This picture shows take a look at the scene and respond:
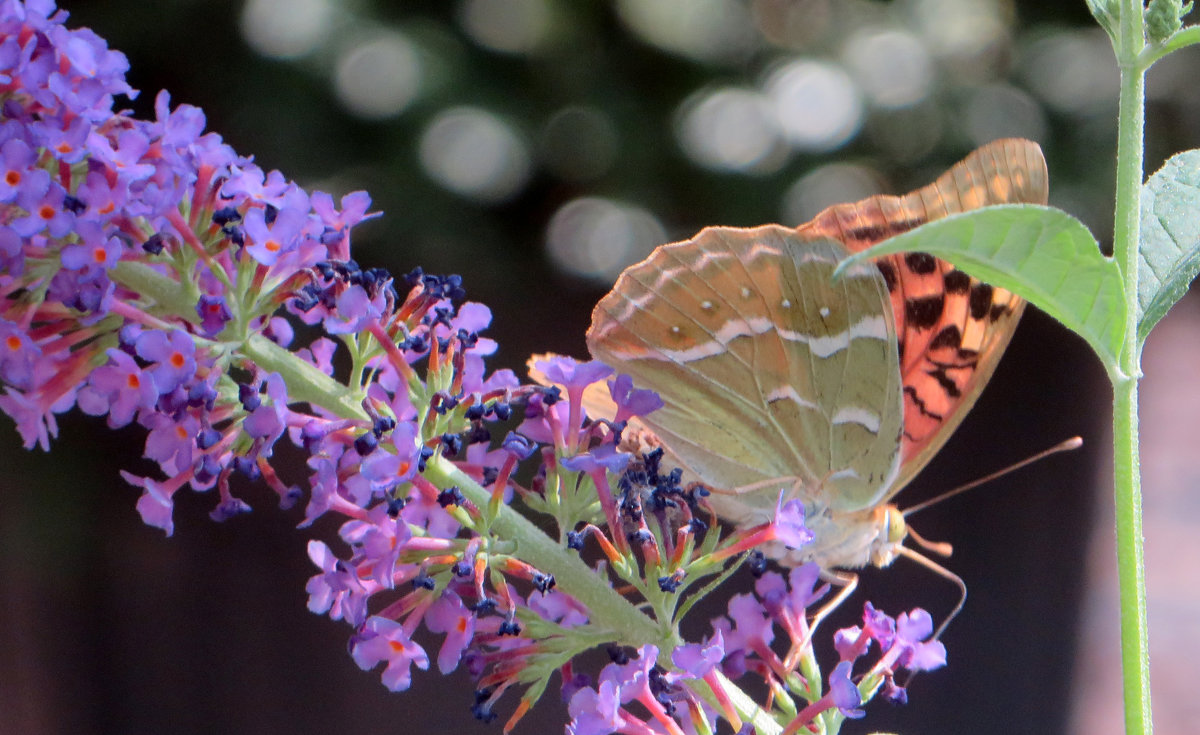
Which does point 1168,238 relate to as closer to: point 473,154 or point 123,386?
point 123,386

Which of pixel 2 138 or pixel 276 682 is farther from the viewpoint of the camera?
pixel 276 682

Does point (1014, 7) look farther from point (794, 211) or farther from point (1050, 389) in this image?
point (1050, 389)

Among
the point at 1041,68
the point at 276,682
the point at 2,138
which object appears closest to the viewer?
the point at 2,138

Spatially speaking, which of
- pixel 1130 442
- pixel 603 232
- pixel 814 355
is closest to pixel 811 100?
pixel 603 232

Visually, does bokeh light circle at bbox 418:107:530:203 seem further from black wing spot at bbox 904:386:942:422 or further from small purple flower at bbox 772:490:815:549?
small purple flower at bbox 772:490:815:549

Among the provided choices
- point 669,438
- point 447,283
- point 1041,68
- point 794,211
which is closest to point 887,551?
point 669,438

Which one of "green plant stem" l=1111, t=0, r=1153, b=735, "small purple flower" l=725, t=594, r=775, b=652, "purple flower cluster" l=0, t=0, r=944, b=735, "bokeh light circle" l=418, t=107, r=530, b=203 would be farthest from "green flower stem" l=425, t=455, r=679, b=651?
"bokeh light circle" l=418, t=107, r=530, b=203
